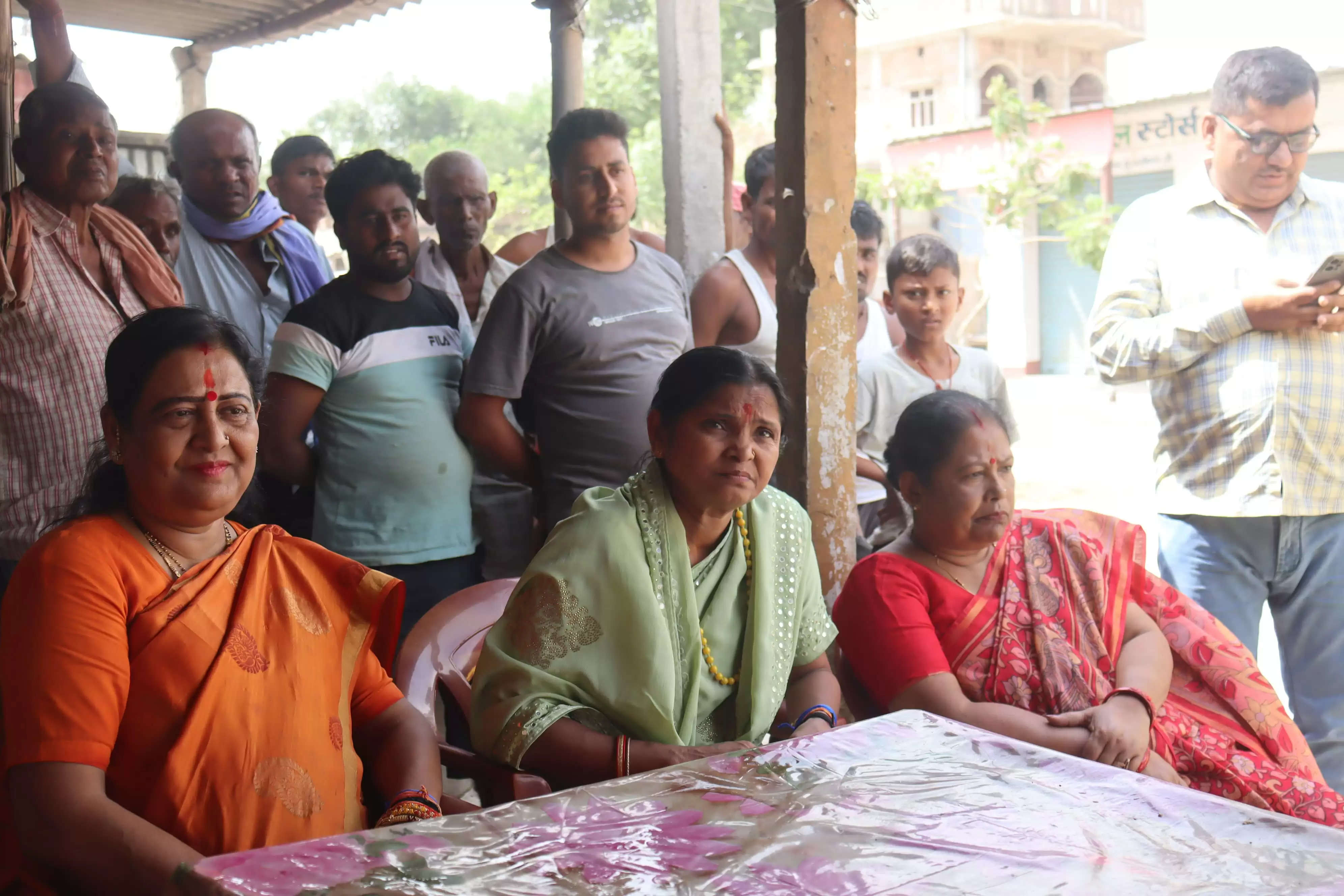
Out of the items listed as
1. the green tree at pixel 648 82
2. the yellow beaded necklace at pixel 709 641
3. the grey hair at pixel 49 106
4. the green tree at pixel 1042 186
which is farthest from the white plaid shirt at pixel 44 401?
the green tree at pixel 648 82

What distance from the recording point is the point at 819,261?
288 cm

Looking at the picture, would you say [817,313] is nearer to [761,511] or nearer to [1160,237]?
[761,511]

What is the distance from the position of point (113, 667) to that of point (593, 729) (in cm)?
86

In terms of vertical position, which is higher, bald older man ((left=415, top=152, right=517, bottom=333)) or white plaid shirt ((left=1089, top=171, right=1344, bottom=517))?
bald older man ((left=415, top=152, right=517, bottom=333))

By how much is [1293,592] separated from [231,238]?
3.57 m

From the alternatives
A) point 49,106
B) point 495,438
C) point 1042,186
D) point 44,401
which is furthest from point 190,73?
point 1042,186

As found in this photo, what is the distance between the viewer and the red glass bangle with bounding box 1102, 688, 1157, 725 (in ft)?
7.95

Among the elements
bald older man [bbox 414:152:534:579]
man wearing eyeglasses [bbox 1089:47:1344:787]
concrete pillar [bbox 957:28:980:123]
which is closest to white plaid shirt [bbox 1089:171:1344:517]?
man wearing eyeglasses [bbox 1089:47:1344:787]

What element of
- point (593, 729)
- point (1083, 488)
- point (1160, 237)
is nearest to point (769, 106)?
point (1083, 488)

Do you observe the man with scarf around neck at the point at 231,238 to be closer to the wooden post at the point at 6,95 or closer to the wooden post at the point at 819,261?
the wooden post at the point at 6,95

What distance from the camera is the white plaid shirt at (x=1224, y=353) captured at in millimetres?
3211

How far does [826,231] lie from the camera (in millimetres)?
2885

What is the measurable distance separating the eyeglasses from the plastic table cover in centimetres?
232

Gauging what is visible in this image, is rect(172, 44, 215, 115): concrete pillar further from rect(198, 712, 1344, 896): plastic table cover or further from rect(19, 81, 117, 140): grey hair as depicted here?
rect(198, 712, 1344, 896): plastic table cover
